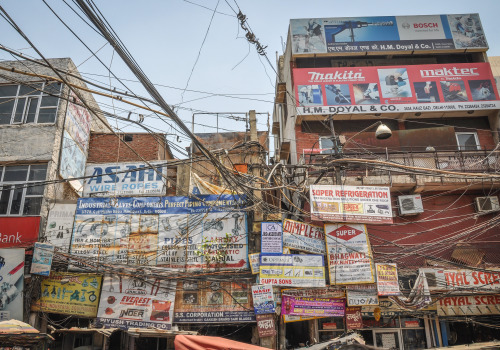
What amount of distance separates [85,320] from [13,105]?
8.38 meters

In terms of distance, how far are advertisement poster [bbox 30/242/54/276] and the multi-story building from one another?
27.0 ft

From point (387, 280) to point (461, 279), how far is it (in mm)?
2951

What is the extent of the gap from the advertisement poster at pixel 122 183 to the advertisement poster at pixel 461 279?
34.3ft

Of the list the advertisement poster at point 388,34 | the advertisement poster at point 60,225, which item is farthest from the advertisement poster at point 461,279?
the advertisement poster at point 60,225

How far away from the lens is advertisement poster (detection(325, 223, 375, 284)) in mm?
10969

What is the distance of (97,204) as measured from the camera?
1253 centimetres

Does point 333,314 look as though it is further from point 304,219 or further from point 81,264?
point 81,264

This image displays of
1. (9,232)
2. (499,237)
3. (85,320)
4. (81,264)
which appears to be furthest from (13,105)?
(499,237)

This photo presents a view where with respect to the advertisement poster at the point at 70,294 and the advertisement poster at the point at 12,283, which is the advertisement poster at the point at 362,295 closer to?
the advertisement poster at the point at 70,294

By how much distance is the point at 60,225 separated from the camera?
12.2 metres

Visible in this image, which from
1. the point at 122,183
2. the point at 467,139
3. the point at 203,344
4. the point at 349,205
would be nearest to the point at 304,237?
the point at 349,205

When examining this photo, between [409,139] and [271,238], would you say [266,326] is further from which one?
[409,139]

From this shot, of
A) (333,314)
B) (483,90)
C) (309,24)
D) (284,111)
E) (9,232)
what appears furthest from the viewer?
(284,111)

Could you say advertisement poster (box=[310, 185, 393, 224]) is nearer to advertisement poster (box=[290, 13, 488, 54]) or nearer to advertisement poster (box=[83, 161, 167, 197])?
advertisement poster (box=[83, 161, 167, 197])
